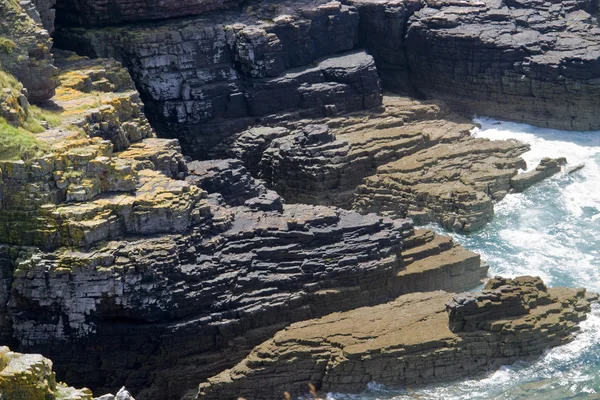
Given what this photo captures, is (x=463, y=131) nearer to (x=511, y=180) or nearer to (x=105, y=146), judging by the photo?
(x=511, y=180)

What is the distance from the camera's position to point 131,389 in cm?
5728

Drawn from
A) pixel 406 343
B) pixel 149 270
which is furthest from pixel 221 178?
pixel 406 343

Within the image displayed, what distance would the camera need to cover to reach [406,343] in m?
57.2

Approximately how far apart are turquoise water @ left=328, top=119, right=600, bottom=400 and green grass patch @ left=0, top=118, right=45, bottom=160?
14445 millimetres

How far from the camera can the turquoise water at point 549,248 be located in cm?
5662

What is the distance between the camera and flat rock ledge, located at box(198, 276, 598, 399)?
187 feet

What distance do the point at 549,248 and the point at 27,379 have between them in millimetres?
28112

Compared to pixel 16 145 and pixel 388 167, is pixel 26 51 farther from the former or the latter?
pixel 388 167

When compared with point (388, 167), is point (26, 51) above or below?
above

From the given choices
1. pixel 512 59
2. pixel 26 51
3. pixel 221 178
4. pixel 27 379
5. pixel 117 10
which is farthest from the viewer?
pixel 512 59

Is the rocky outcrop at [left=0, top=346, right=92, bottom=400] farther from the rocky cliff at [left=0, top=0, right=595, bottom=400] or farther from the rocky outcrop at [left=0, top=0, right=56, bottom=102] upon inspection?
the rocky outcrop at [left=0, top=0, right=56, bottom=102]

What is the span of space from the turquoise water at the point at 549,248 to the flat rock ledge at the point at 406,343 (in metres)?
0.59

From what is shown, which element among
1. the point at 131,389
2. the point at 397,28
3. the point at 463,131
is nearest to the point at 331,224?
the point at 131,389

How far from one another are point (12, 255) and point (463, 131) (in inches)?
1064
